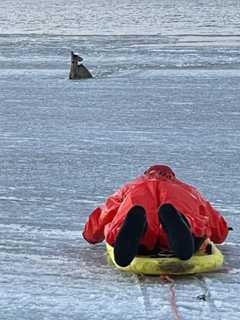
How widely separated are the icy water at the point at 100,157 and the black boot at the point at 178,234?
0.59 ft

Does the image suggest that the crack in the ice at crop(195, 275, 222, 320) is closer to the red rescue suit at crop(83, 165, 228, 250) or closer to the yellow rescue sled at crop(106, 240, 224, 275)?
the yellow rescue sled at crop(106, 240, 224, 275)

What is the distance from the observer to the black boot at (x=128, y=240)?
11.7 ft

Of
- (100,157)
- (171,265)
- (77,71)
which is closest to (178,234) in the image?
(171,265)

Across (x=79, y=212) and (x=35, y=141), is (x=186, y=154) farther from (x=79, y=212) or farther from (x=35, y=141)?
(x=79, y=212)

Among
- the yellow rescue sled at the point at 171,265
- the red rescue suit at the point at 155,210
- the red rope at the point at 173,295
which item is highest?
the red rescue suit at the point at 155,210

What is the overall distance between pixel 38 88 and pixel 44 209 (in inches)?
212

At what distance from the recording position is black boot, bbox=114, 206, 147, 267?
140 inches

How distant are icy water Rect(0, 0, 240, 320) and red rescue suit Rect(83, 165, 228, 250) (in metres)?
0.14

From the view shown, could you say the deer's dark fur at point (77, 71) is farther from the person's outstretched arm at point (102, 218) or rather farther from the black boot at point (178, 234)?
the black boot at point (178, 234)

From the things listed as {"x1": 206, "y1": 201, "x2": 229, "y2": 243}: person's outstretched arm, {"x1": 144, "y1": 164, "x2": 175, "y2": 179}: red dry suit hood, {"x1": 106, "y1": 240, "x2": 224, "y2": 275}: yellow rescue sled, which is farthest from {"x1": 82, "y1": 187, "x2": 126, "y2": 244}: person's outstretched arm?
{"x1": 206, "y1": 201, "x2": 229, "y2": 243}: person's outstretched arm

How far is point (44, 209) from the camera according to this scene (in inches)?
199

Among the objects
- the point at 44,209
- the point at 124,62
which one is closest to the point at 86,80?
the point at 124,62

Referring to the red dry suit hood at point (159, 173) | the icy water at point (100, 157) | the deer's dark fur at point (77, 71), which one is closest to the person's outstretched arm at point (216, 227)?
the icy water at point (100, 157)

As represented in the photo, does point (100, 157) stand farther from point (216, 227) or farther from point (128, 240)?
point (128, 240)
